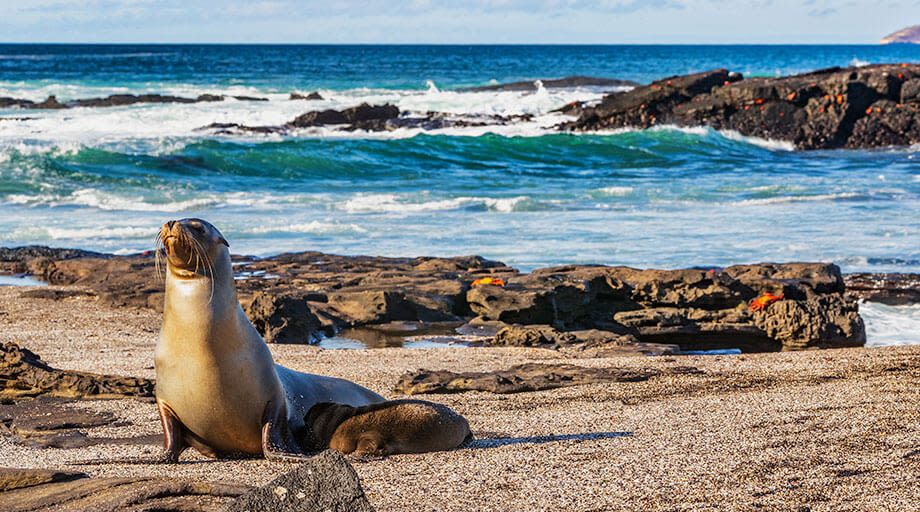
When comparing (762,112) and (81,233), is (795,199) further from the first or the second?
(762,112)

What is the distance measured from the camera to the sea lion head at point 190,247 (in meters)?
4.61

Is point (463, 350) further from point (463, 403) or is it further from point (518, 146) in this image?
point (518, 146)

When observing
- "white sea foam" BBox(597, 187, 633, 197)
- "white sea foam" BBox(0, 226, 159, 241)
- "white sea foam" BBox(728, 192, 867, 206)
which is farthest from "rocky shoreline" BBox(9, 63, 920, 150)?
"white sea foam" BBox(0, 226, 159, 241)

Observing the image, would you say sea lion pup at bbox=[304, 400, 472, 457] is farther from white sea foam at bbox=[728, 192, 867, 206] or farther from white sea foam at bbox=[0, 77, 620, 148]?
white sea foam at bbox=[0, 77, 620, 148]

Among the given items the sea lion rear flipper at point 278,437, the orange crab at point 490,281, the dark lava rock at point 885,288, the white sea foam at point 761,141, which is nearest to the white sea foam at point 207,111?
the white sea foam at point 761,141

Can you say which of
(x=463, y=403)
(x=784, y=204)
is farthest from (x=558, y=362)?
(x=784, y=204)

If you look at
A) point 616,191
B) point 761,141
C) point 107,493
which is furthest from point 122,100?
point 107,493

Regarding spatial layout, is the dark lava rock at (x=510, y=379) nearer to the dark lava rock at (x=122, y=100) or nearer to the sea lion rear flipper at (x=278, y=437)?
the sea lion rear flipper at (x=278, y=437)

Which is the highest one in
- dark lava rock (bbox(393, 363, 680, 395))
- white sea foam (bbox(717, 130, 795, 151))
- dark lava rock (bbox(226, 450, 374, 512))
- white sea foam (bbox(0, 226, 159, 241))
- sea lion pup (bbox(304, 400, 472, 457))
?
dark lava rock (bbox(226, 450, 374, 512))

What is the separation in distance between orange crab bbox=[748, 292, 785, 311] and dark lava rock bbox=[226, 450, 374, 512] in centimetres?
842

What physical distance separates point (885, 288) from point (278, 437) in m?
9.42

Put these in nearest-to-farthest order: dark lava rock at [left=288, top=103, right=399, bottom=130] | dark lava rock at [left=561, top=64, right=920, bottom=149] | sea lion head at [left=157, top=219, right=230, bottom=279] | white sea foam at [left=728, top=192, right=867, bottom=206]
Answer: sea lion head at [left=157, top=219, right=230, bottom=279]
white sea foam at [left=728, top=192, right=867, bottom=206]
dark lava rock at [left=561, top=64, right=920, bottom=149]
dark lava rock at [left=288, top=103, right=399, bottom=130]

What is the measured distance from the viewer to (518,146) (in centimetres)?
3188

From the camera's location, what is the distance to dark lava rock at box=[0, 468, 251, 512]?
11.5 ft
